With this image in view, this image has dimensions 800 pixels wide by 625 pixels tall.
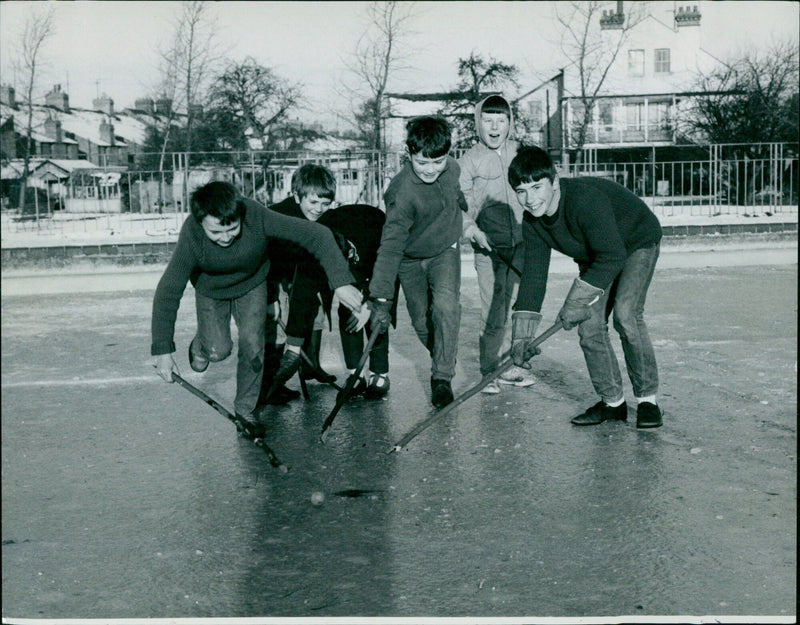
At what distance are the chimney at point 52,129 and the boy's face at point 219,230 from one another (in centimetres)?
801

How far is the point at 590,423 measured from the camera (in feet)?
15.4

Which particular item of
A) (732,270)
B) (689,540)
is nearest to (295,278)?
(689,540)

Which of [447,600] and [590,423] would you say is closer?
[447,600]

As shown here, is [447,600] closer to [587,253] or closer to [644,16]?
[587,253]

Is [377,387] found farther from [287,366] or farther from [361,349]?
[287,366]

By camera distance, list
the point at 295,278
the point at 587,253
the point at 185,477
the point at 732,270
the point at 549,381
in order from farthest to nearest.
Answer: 1. the point at 732,270
2. the point at 549,381
3. the point at 295,278
4. the point at 587,253
5. the point at 185,477

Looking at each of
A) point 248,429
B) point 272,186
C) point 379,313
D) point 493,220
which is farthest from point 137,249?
point 248,429

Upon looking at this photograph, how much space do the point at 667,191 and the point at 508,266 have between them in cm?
1257

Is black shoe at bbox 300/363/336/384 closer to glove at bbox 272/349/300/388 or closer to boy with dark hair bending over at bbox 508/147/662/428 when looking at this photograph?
glove at bbox 272/349/300/388

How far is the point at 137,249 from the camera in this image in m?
13.2

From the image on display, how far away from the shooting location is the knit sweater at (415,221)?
492 centimetres

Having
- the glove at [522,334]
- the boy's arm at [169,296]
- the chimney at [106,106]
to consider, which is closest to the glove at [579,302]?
the glove at [522,334]

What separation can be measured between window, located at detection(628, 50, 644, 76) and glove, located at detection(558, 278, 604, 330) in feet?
68.6

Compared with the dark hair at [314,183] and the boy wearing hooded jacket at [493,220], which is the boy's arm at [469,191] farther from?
the dark hair at [314,183]
